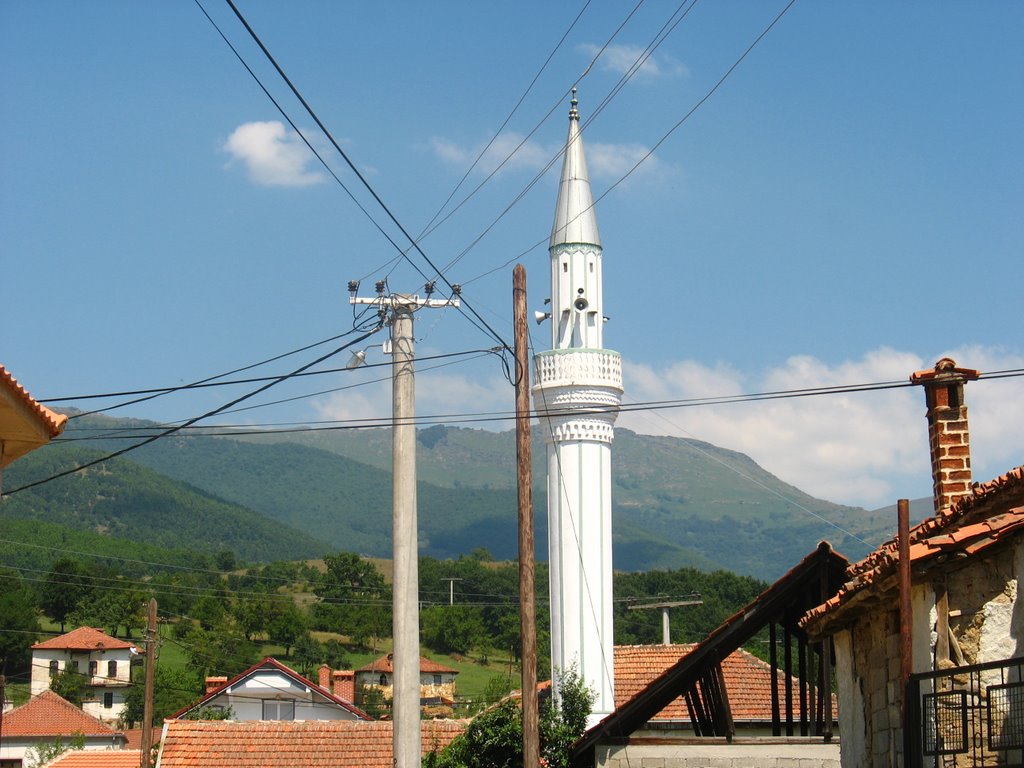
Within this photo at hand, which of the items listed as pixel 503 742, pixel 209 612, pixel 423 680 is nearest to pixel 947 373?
pixel 503 742

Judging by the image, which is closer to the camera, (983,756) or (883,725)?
(983,756)

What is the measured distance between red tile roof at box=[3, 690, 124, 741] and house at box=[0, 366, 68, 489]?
60142mm

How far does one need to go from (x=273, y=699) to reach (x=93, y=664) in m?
46.9

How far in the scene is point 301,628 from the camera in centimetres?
11781

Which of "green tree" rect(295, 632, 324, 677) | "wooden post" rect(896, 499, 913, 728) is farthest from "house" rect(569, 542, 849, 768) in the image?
"green tree" rect(295, 632, 324, 677)

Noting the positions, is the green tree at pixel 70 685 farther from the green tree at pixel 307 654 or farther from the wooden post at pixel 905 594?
the wooden post at pixel 905 594

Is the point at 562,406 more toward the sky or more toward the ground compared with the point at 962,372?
more toward the sky

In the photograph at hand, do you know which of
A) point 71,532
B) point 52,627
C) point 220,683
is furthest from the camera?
point 71,532

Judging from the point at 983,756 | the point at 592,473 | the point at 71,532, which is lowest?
the point at 983,756

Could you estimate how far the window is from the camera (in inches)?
2218

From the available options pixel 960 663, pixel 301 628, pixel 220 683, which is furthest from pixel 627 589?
pixel 960 663

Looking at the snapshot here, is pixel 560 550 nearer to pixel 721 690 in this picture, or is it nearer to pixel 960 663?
pixel 721 690

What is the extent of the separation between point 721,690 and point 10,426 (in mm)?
12868

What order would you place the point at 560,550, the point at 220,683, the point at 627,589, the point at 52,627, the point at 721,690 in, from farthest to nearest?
the point at 627,589 < the point at 52,627 < the point at 220,683 < the point at 560,550 < the point at 721,690
